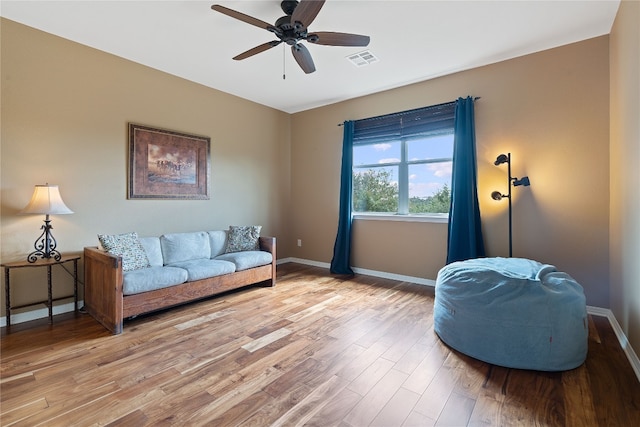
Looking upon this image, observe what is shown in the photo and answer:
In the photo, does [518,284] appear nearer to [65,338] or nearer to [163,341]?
[163,341]

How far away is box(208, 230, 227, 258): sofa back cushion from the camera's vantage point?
4023mm

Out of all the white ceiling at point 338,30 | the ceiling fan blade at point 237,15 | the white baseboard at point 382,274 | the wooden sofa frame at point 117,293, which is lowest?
the white baseboard at point 382,274

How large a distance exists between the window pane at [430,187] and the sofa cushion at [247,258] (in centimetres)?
219

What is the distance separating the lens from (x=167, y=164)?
3854 mm

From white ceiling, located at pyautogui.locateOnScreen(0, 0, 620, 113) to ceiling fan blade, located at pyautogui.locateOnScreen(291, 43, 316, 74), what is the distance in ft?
1.14

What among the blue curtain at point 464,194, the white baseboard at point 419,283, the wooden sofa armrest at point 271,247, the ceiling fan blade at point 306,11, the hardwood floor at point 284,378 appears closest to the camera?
the hardwood floor at point 284,378

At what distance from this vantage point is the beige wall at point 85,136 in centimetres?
275

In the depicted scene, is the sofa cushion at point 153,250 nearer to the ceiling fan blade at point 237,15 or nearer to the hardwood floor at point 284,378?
the hardwood floor at point 284,378

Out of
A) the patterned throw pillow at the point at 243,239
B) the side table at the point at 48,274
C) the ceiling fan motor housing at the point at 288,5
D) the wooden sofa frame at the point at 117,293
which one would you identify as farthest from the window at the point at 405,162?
the side table at the point at 48,274

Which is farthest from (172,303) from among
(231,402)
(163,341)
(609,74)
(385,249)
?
(609,74)

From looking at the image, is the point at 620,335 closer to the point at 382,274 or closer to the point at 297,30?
the point at 382,274

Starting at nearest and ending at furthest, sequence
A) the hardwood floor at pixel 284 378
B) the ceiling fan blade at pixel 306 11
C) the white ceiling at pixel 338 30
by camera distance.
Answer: the hardwood floor at pixel 284 378, the ceiling fan blade at pixel 306 11, the white ceiling at pixel 338 30

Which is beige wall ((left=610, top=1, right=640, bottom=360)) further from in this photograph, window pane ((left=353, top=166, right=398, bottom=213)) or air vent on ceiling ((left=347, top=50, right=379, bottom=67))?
window pane ((left=353, top=166, right=398, bottom=213))

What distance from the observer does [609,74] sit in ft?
9.41
